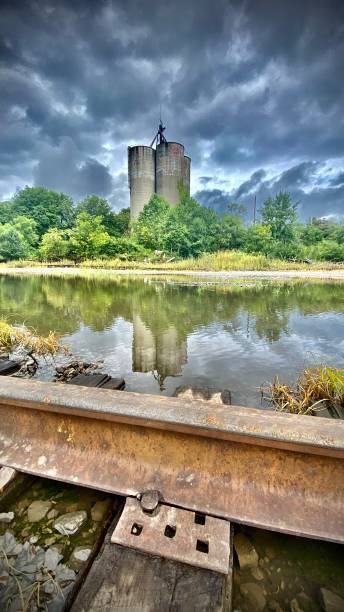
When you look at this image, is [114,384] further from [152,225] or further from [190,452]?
[152,225]

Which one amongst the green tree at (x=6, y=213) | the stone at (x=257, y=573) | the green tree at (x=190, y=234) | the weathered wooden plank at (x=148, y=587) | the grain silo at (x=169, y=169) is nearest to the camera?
the weathered wooden plank at (x=148, y=587)

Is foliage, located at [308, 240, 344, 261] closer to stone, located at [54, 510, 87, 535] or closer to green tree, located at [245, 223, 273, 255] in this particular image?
green tree, located at [245, 223, 273, 255]

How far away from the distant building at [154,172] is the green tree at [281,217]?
13.0m

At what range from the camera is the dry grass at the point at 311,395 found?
2438 millimetres

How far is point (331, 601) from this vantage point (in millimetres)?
958

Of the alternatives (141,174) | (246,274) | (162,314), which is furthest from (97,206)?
(162,314)

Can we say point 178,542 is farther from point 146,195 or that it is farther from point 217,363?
point 146,195

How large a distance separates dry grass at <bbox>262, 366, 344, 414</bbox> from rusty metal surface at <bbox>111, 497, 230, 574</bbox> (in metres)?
1.57

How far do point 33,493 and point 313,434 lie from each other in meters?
1.40

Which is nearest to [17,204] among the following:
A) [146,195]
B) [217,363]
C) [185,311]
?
[146,195]

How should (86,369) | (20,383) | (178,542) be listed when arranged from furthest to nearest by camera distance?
(86,369), (20,383), (178,542)

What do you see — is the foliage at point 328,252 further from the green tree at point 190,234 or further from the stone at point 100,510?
the stone at point 100,510

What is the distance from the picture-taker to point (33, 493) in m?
1.39

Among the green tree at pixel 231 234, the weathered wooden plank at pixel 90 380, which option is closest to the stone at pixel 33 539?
the weathered wooden plank at pixel 90 380
